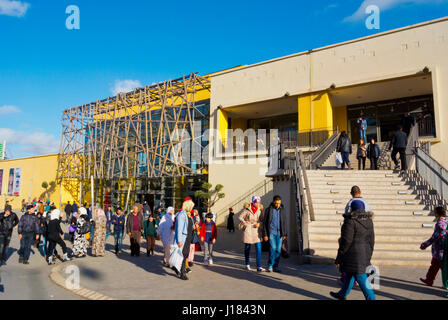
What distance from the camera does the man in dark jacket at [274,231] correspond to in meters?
7.88

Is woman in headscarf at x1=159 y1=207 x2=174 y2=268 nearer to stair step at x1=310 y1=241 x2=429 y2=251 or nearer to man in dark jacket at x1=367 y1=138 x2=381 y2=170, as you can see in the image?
stair step at x1=310 y1=241 x2=429 y2=251

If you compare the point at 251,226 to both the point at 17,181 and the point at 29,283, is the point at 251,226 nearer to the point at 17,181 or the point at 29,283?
the point at 29,283

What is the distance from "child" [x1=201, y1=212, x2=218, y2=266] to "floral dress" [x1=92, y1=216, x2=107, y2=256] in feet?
11.8

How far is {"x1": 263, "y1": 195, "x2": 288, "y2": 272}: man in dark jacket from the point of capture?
25.8ft

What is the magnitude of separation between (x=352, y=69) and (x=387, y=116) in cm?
435

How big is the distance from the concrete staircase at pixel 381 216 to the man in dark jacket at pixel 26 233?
7.74 meters

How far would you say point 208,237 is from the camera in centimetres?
946

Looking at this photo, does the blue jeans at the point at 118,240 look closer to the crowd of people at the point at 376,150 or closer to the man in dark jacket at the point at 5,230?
the man in dark jacket at the point at 5,230

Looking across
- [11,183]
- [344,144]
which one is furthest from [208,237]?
[11,183]

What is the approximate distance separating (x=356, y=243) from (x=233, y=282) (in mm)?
2806

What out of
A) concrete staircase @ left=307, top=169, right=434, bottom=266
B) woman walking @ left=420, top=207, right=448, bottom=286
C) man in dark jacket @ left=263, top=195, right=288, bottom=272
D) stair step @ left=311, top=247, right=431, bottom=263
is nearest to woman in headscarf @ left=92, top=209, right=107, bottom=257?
man in dark jacket @ left=263, top=195, right=288, bottom=272

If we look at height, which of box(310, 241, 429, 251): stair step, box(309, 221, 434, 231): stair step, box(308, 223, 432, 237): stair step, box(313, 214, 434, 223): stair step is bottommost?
box(310, 241, 429, 251): stair step

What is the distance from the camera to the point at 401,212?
10.2m
